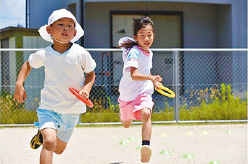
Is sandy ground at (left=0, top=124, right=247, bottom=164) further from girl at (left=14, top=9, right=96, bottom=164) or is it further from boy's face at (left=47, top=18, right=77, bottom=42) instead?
boy's face at (left=47, top=18, right=77, bottom=42)

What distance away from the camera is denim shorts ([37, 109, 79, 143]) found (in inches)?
153

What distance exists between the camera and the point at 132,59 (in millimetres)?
4633

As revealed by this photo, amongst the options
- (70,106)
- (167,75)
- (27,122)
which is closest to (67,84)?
(70,106)

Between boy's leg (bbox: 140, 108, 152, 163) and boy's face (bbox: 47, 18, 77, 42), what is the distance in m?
1.09


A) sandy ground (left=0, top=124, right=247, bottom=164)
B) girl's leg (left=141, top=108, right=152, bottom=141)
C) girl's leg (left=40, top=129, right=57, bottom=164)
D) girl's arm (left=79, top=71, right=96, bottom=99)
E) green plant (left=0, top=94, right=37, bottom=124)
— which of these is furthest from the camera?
green plant (left=0, top=94, right=37, bottom=124)

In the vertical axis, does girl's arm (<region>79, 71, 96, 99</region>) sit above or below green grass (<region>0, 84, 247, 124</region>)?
above

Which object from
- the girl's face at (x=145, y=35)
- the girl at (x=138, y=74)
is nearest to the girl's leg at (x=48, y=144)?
the girl at (x=138, y=74)

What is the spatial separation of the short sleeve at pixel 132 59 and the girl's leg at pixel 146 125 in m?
0.48

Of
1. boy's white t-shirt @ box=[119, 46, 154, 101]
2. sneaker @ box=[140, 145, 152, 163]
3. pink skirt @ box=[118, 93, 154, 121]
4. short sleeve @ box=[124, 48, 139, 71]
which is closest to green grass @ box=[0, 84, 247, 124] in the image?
pink skirt @ box=[118, 93, 154, 121]

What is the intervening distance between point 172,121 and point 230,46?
424cm

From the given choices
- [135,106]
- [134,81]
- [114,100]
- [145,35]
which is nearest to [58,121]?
[135,106]

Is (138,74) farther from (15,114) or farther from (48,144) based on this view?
(15,114)

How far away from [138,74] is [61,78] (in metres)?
0.89

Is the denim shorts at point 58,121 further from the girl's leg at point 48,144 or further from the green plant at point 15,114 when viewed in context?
the green plant at point 15,114
